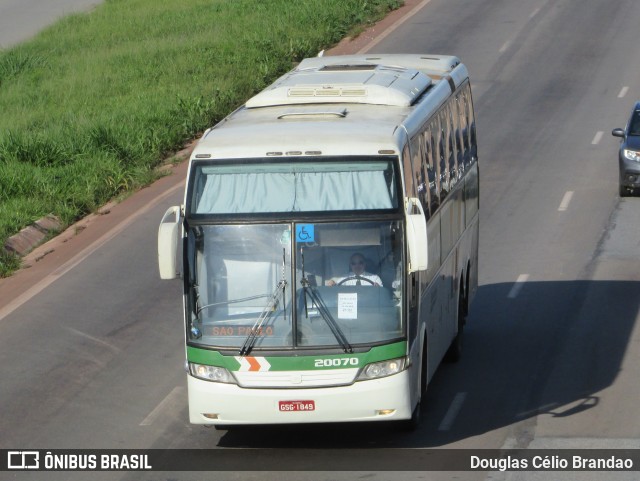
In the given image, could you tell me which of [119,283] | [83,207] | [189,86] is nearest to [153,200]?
[83,207]

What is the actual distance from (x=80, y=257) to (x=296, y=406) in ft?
37.0

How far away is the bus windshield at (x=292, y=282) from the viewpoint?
42.2 feet

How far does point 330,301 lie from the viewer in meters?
12.9

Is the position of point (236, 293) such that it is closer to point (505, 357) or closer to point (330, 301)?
point (330, 301)

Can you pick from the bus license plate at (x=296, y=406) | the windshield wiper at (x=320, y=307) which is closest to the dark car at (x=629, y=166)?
the windshield wiper at (x=320, y=307)

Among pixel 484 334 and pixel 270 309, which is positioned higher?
pixel 270 309

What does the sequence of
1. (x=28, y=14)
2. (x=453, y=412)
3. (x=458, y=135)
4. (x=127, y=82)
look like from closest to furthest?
(x=453, y=412) → (x=458, y=135) → (x=127, y=82) → (x=28, y=14)

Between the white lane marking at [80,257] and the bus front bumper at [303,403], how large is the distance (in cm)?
786

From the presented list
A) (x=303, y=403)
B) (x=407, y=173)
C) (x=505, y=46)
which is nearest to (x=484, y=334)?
(x=407, y=173)

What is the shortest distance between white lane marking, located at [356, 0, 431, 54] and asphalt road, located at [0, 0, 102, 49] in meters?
11.8

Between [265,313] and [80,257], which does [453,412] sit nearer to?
[265,313]

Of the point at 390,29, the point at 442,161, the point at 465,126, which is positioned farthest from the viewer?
the point at 390,29

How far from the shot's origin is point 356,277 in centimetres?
1295

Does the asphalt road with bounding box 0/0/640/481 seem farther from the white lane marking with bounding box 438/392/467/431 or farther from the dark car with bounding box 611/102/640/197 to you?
the dark car with bounding box 611/102/640/197
